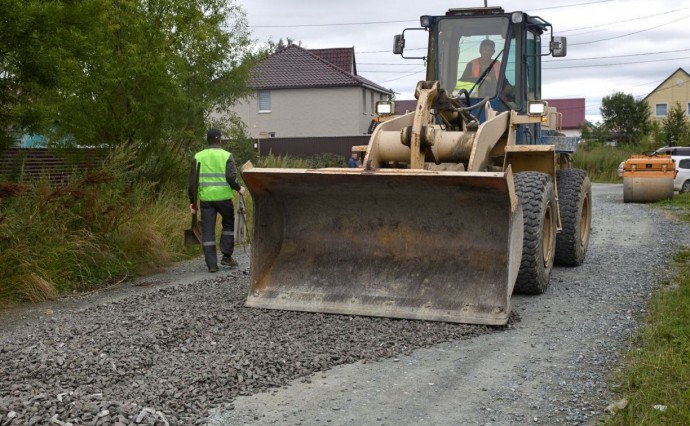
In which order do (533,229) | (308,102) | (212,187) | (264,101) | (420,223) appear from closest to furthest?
(420,223), (533,229), (212,187), (308,102), (264,101)

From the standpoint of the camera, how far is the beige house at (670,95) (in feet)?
213

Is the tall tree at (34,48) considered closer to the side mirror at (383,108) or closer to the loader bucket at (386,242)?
the loader bucket at (386,242)

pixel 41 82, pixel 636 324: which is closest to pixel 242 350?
pixel 636 324

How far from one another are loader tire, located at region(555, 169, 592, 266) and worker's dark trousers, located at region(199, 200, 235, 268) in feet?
11.8

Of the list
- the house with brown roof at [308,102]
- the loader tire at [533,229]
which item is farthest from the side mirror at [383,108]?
the house with brown roof at [308,102]

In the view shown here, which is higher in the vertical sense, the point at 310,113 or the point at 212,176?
the point at 310,113

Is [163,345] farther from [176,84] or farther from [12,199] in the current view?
[176,84]

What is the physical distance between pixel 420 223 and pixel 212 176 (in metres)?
2.91

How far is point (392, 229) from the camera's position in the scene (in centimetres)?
734

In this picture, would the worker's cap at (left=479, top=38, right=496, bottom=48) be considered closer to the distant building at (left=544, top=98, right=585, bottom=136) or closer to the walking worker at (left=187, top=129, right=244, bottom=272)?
the walking worker at (left=187, top=129, right=244, bottom=272)

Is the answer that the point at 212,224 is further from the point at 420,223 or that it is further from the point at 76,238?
the point at 420,223

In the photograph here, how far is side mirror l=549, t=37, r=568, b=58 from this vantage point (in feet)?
28.7

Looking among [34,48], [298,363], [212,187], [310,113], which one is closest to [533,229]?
[298,363]

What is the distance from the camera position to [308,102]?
4038cm
